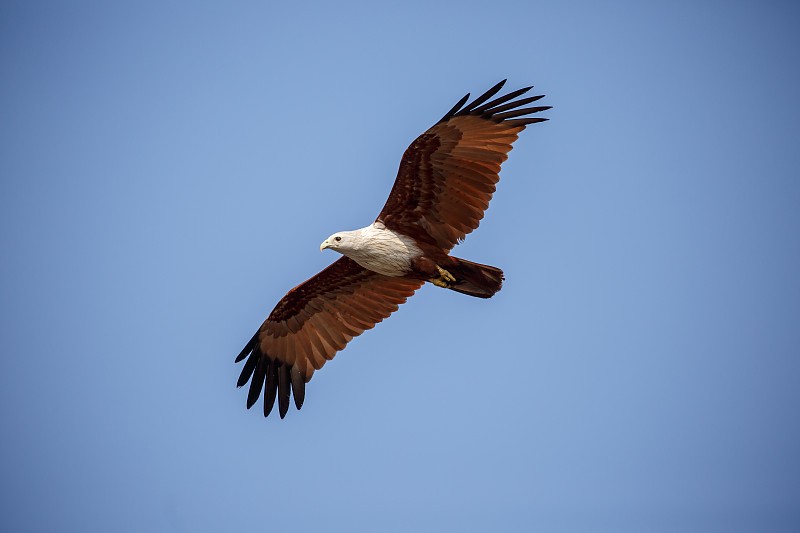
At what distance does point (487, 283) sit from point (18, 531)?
27.6 meters

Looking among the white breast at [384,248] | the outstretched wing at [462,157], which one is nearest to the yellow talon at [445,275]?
the white breast at [384,248]

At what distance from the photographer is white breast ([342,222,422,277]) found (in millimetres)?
11078

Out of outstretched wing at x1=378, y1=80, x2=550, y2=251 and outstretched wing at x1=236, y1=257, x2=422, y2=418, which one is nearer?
outstretched wing at x1=378, y1=80, x2=550, y2=251

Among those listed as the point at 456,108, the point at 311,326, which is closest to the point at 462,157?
the point at 456,108

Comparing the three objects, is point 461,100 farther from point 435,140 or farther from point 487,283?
point 487,283

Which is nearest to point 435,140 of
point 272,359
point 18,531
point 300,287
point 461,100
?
point 461,100

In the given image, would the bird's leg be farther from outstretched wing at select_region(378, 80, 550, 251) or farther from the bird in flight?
outstretched wing at select_region(378, 80, 550, 251)

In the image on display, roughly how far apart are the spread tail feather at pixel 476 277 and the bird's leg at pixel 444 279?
5cm

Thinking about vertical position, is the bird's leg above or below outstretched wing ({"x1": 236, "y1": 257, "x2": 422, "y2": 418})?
above

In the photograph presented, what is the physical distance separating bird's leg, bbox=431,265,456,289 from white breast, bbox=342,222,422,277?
15.3 inches

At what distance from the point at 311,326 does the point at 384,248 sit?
233 centimetres

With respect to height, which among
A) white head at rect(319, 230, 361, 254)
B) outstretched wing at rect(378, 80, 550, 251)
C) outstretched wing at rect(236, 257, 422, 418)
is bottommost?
outstretched wing at rect(236, 257, 422, 418)

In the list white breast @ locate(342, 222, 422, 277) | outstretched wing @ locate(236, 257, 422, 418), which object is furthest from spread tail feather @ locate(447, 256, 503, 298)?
outstretched wing @ locate(236, 257, 422, 418)

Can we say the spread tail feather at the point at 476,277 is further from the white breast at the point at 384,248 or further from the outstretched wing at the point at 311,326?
the outstretched wing at the point at 311,326
